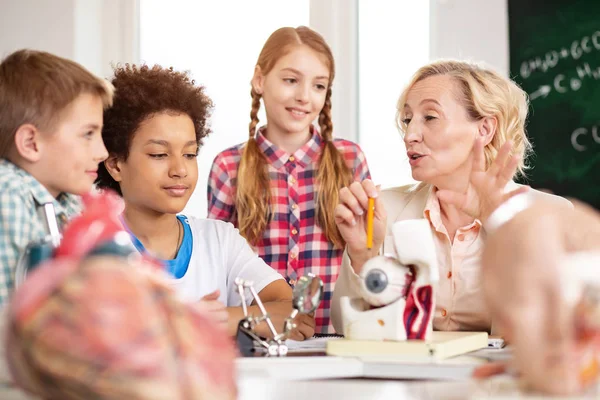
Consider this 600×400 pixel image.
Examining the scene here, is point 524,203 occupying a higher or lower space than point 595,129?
lower

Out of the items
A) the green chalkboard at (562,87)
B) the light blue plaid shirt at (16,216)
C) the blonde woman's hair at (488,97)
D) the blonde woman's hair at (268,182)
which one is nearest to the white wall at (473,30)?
the green chalkboard at (562,87)

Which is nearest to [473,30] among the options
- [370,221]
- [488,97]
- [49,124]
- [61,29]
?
[488,97]

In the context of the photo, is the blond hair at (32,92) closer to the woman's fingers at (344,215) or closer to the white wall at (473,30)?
the woman's fingers at (344,215)

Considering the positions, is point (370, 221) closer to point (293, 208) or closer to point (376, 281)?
point (376, 281)

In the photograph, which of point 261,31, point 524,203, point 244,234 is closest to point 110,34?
point 261,31

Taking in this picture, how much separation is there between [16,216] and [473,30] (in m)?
2.65

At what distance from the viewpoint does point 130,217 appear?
208 cm

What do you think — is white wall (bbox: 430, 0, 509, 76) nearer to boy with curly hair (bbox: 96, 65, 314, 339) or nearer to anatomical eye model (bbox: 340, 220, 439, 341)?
boy with curly hair (bbox: 96, 65, 314, 339)

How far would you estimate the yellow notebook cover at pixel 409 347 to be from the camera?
4.33 ft

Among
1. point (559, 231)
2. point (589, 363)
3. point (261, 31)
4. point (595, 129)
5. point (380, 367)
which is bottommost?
point (380, 367)

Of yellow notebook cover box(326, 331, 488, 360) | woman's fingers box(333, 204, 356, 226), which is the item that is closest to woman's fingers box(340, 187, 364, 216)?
woman's fingers box(333, 204, 356, 226)

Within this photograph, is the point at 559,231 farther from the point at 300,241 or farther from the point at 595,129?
the point at 595,129

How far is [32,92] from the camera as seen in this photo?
1499 mm

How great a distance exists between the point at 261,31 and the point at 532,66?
4.46 feet
